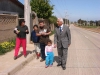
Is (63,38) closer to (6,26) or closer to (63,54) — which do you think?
(63,54)

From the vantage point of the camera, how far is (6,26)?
1240 centimetres

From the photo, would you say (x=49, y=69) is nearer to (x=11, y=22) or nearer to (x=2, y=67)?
(x=2, y=67)

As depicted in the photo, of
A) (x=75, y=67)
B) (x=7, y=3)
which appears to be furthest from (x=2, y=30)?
(x=7, y=3)

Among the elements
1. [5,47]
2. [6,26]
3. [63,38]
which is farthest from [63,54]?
[6,26]

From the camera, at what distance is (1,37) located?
1149 cm

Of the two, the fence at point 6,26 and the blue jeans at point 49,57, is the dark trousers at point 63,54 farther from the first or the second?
the fence at point 6,26

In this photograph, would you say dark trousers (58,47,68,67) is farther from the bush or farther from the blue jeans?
the bush

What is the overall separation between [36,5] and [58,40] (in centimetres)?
2096

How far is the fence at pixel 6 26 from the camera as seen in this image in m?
11.7

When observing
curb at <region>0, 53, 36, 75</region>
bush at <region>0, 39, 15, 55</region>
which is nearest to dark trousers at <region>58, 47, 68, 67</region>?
curb at <region>0, 53, 36, 75</region>

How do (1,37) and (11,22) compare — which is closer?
(1,37)

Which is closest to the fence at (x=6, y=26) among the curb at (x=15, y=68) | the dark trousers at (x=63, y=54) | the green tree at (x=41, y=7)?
the curb at (x=15, y=68)

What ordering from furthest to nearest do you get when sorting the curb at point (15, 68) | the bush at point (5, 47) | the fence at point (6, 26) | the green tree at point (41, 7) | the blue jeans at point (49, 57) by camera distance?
the green tree at point (41, 7) < the fence at point (6, 26) < the bush at point (5, 47) < the blue jeans at point (49, 57) < the curb at point (15, 68)

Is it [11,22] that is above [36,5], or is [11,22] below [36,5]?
below
